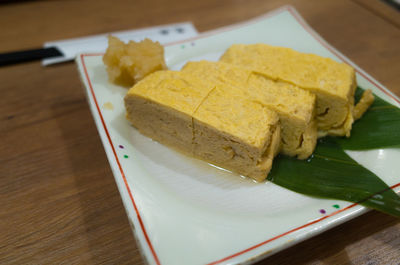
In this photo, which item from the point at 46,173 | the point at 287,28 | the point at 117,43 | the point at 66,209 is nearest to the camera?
the point at 66,209

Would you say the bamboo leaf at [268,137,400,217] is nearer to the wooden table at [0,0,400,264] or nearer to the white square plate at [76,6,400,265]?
the white square plate at [76,6,400,265]

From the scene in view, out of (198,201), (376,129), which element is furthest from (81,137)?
(376,129)

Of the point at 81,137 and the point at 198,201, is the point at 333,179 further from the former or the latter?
the point at 81,137

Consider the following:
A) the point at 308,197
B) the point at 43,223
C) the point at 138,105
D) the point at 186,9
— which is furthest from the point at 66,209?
the point at 186,9

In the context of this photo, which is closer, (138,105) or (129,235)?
(129,235)

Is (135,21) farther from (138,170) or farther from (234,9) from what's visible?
(138,170)

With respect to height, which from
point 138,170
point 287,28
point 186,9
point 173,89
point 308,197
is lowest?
point 308,197
